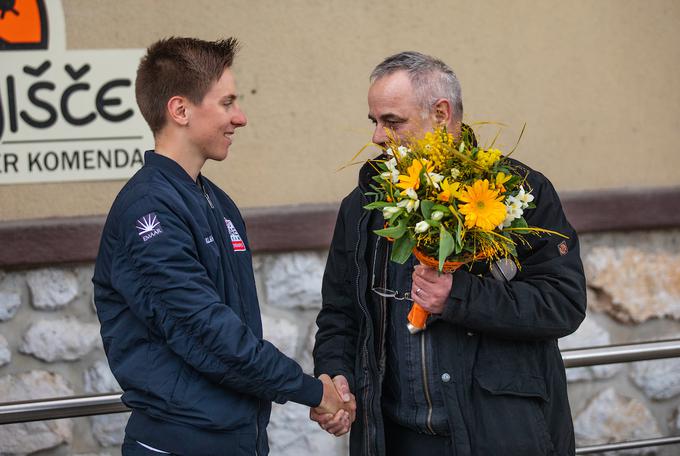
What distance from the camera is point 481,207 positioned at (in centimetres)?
251

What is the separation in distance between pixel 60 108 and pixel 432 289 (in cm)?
209

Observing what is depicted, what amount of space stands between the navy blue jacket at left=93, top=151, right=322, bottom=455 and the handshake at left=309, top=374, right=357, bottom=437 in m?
0.17

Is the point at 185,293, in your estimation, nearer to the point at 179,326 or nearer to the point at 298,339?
the point at 179,326

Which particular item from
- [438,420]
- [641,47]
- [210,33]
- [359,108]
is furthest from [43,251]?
[641,47]

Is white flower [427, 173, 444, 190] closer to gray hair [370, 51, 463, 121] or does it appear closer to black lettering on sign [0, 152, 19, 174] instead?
gray hair [370, 51, 463, 121]

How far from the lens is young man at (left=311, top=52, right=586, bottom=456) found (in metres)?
2.72

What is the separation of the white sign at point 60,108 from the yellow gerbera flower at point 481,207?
2.03 m

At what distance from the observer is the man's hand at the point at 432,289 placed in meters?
2.69

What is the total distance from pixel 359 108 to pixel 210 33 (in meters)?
0.71

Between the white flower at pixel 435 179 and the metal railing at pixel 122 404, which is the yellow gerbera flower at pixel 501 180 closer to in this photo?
the white flower at pixel 435 179

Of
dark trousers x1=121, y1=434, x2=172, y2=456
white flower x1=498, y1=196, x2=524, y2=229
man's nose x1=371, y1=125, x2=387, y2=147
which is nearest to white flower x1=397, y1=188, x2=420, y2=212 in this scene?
white flower x1=498, y1=196, x2=524, y2=229

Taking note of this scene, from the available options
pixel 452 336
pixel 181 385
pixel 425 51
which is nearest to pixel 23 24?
pixel 425 51

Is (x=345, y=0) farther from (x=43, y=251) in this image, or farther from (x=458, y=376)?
(x=458, y=376)

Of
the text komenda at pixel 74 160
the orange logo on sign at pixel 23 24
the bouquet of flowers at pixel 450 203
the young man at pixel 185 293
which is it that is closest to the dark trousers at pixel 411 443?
the young man at pixel 185 293
